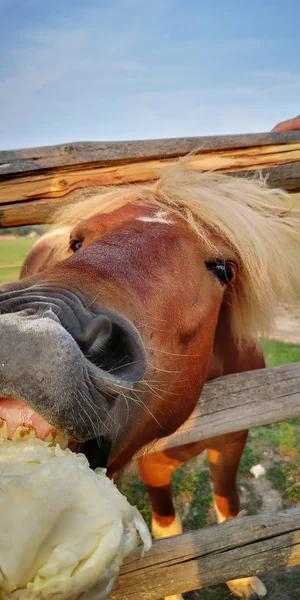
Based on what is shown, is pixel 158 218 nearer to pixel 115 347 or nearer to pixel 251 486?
pixel 115 347

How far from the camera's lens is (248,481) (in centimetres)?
445

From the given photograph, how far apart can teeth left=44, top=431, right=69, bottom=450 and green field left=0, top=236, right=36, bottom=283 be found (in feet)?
6.32

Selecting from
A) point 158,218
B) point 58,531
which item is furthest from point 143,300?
point 58,531

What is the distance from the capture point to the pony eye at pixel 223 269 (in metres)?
2.13

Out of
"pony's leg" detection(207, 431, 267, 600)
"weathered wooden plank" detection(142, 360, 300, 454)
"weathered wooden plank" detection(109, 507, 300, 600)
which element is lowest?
"pony's leg" detection(207, 431, 267, 600)

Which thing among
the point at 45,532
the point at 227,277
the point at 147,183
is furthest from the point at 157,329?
the point at 147,183

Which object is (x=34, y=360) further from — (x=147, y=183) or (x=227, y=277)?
(x=147, y=183)

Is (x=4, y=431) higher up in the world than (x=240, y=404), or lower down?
higher up

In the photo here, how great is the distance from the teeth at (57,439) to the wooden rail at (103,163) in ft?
5.04

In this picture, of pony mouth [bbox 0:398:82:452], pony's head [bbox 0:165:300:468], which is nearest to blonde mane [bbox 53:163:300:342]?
pony's head [bbox 0:165:300:468]

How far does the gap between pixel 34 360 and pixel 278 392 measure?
74.9 inches

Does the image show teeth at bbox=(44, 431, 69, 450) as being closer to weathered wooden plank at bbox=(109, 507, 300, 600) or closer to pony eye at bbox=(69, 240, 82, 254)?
weathered wooden plank at bbox=(109, 507, 300, 600)

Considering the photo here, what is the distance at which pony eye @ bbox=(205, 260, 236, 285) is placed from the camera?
2.13m

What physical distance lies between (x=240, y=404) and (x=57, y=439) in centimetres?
149
